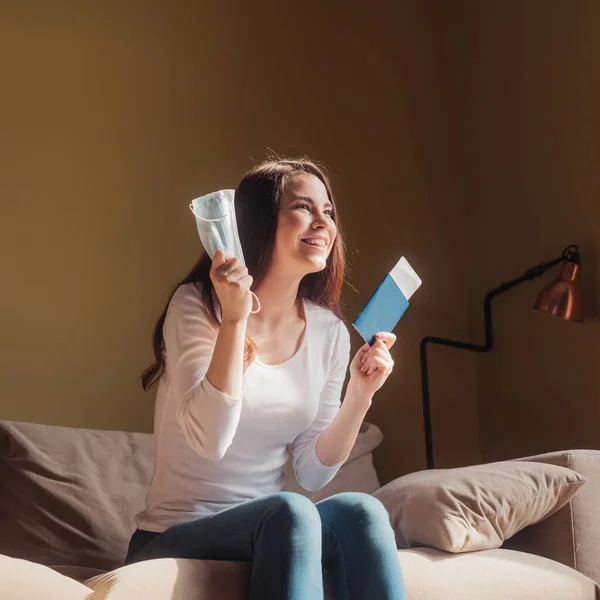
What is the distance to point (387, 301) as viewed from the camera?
1533 millimetres

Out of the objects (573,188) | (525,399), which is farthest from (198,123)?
(525,399)

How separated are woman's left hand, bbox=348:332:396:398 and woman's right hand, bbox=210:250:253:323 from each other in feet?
0.98

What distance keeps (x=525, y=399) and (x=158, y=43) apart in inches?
59.7

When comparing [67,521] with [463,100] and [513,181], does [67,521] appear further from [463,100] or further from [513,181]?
[463,100]

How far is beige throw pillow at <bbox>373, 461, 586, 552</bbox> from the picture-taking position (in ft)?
5.01

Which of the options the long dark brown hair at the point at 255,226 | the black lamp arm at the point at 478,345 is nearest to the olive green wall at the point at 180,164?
the black lamp arm at the point at 478,345

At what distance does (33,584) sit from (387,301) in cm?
75

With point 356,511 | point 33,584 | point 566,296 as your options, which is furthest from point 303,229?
point 566,296

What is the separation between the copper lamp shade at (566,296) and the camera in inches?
85.1

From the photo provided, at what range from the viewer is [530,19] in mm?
2494

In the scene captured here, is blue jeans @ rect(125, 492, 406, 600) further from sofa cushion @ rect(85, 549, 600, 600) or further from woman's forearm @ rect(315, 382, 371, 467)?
woman's forearm @ rect(315, 382, 371, 467)

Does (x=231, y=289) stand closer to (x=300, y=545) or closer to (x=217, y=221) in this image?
(x=217, y=221)

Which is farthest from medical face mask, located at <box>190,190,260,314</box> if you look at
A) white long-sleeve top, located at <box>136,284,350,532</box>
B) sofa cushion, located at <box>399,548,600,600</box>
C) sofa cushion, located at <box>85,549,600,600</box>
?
sofa cushion, located at <box>399,548,600,600</box>

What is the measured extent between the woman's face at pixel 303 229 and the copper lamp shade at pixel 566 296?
0.82m
